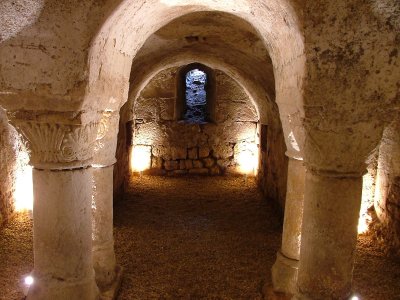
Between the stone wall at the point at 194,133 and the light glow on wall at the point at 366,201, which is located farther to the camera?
the stone wall at the point at 194,133

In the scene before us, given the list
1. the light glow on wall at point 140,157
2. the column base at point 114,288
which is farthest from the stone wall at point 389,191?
the light glow on wall at point 140,157

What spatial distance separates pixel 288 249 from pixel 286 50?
6.45ft

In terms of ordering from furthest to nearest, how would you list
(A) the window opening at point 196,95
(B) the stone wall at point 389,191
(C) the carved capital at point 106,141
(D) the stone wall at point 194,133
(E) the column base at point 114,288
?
(A) the window opening at point 196,95 → (D) the stone wall at point 194,133 → (B) the stone wall at point 389,191 → (E) the column base at point 114,288 → (C) the carved capital at point 106,141

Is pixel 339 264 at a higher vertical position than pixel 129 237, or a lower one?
higher

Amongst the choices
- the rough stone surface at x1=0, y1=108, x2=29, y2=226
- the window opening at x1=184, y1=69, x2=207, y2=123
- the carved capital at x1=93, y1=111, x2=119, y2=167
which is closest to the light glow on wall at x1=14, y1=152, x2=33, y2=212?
the rough stone surface at x1=0, y1=108, x2=29, y2=226

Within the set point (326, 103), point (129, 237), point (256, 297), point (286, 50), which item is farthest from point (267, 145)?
point (326, 103)

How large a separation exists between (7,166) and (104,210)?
2661 millimetres

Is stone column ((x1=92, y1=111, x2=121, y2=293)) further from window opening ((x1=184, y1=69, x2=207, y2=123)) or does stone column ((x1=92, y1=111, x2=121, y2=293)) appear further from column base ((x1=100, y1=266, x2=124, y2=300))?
window opening ((x1=184, y1=69, x2=207, y2=123))

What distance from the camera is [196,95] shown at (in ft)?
31.1

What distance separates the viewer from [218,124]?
890 cm

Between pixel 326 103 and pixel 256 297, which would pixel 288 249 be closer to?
pixel 256 297

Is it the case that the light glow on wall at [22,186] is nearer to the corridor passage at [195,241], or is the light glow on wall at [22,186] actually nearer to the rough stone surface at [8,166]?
the rough stone surface at [8,166]

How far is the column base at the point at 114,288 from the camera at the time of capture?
3.36 metres

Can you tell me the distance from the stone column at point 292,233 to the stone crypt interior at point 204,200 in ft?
0.05
